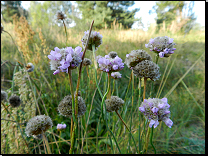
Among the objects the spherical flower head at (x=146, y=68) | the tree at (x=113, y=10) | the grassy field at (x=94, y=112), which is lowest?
the grassy field at (x=94, y=112)

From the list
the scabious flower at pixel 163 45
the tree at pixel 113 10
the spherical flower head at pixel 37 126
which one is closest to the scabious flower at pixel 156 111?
the scabious flower at pixel 163 45

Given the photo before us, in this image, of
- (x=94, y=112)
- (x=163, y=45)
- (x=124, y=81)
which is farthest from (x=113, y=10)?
(x=163, y=45)

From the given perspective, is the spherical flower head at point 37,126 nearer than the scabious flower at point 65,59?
No

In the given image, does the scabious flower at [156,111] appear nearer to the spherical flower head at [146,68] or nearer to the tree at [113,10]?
the spherical flower head at [146,68]

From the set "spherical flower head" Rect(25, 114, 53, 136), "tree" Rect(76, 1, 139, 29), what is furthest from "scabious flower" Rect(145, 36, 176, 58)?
"tree" Rect(76, 1, 139, 29)

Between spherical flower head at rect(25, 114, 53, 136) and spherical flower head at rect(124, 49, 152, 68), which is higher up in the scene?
spherical flower head at rect(124, 49, 152, 68)

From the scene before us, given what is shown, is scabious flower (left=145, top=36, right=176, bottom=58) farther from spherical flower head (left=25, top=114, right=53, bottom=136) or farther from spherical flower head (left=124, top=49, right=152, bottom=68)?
spherical flower head (left=25, top=114, right=53, bottom=136)

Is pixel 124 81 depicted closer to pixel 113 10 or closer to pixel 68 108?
pixel 68 108

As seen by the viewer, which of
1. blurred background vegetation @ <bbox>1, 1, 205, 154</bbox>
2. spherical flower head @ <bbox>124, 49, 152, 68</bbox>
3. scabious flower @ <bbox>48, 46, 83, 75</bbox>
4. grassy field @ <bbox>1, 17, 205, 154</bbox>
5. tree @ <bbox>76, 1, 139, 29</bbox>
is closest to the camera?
scabious flower @ <bbox>48, 46, 83, 75</bbox>

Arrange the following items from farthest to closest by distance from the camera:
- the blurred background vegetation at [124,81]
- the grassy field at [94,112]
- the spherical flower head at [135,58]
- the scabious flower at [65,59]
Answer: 1. the blurred background vegetation at [124,81]
2. the grassy field at [94,112]
3. the spherical flower head at [135,58]
4. the scabious flower at [65,59]

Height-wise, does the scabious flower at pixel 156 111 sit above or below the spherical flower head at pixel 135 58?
below

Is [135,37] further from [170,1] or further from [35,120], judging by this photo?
[170,1]

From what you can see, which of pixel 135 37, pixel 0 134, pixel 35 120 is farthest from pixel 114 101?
pixel 135 37

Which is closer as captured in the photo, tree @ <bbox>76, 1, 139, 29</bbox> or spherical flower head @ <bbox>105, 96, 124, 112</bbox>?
spherical flower head @ <bbox>105, 96, 124, 112</bbox>
